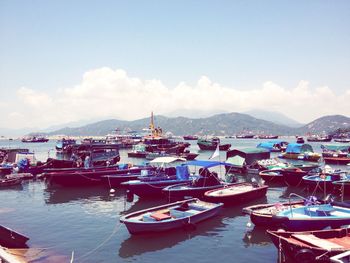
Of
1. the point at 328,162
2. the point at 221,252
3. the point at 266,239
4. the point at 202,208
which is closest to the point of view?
the point at 221,252

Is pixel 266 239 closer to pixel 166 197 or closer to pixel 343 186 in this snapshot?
pixel 166 197

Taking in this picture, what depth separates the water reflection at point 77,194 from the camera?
30.0 metres

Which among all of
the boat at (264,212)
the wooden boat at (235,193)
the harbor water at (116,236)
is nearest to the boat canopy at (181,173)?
the harbor water at (116,236)

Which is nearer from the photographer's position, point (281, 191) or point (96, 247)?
point (96, 247)

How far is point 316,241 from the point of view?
47.6 feet

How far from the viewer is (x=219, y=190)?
27.0 meters

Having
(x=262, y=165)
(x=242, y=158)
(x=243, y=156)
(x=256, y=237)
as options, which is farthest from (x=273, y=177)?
(x=256, y=237)

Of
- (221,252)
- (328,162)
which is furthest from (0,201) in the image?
(328,162)

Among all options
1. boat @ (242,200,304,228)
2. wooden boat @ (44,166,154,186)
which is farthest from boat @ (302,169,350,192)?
wooden boat @ (44,166,154,186)

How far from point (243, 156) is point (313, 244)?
3311 centimetres

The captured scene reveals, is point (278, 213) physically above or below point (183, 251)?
above

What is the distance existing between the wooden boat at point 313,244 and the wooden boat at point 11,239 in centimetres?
1353

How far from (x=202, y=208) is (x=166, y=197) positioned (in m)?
6.19

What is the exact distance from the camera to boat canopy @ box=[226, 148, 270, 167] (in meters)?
45.9
